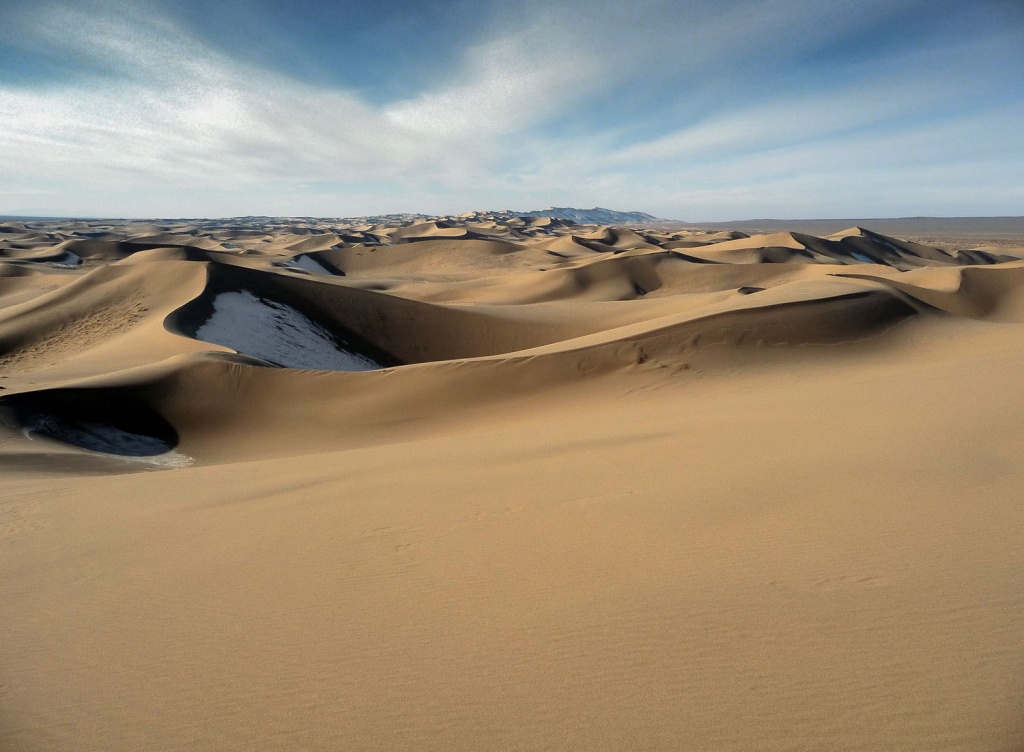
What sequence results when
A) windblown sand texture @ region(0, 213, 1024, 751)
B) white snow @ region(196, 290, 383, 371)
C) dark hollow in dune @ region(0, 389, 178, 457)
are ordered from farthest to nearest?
white snow @ region(196, 290, 383, 371), dark hollow in dune @ region(0, 389, 178, 457), windblown sand texture @ region(0, 213, 1024, 751)

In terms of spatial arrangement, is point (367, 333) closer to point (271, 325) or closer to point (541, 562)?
point (271, 325)

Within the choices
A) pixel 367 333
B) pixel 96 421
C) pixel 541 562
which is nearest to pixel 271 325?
pixel 367 333

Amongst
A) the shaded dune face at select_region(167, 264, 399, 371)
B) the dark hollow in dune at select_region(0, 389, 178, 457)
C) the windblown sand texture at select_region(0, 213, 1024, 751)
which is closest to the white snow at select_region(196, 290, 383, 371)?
the shaded dune face at select_region(167, 264, 399, 371)

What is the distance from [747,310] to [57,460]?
44.3ft

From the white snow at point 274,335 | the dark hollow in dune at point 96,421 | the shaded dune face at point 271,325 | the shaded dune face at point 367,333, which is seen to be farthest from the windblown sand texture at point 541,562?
the shaded dune face at point 271,325

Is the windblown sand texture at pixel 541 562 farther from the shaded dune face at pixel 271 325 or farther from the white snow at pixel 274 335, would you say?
the shaded dune face at pixel 271 325

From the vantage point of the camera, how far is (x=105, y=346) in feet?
57.5


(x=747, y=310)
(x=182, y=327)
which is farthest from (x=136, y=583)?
(x=182, y=327)

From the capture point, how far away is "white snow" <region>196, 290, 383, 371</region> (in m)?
18.0

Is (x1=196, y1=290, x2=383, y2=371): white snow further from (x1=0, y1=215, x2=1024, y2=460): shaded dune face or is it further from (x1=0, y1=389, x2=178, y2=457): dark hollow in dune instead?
(x1=0, y1=389, x2=178, y2=457): dark hollow in dune

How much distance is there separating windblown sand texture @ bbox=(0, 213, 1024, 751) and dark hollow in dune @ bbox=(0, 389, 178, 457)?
56 mm

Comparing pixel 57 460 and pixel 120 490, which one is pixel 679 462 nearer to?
pixel 120 490

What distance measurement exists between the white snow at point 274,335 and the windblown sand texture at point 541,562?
581 centimetres

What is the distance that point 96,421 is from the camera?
36.5 feet
